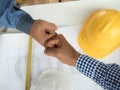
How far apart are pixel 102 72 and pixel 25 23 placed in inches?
8.5

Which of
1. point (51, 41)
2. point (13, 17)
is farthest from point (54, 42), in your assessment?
point (13, 17)

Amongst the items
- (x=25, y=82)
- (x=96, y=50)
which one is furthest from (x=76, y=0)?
(x=25, y=82)

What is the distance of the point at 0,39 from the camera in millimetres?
690

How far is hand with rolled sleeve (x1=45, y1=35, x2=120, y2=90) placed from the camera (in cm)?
52

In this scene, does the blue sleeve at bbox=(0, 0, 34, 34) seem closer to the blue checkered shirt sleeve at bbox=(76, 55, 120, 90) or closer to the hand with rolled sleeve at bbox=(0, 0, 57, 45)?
the hand with rolled sleeve at bbox=(0, 0, 57, 45)

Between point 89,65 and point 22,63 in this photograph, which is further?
point 22,63

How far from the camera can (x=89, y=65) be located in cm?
56

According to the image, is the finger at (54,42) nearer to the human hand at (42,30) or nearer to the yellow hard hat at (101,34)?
the human hand at (42,30)

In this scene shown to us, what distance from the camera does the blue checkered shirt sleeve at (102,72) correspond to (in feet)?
1.68

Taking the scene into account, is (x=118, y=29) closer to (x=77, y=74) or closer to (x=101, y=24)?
(x=101, y=24)

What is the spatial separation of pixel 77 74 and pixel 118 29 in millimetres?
171

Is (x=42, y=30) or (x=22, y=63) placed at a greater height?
(x=42, y=30)

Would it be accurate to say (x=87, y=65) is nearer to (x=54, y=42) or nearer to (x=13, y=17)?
(x=54, y=42)

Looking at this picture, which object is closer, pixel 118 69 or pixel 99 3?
pixel 118 69
